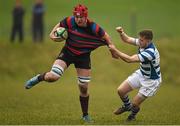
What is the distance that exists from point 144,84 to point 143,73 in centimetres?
24

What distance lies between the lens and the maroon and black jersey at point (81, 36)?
15.2 meters

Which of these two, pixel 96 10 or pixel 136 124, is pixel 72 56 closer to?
pixel 136 124

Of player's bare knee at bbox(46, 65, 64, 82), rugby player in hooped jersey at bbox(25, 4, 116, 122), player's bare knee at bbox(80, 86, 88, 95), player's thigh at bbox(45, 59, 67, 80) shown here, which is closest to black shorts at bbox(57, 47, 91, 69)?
rugby player in hooped jersey at bbox(25, 4, 116, 122)

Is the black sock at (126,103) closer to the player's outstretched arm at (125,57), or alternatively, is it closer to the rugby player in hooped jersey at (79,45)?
the rugby player in hooped jersey at (79,45)

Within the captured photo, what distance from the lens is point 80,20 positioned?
49.2 ft

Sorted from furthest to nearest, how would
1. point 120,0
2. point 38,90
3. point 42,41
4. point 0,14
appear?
point 120,0 < point 0,14 < point 42,41 < point 38,90

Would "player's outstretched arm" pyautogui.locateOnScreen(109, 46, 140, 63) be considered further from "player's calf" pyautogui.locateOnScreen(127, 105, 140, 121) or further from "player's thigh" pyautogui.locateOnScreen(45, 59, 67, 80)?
"player's calf" pyautogui.locateOnScreen(127, 105, 140, 121)

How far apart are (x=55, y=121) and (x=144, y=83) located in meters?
2.08

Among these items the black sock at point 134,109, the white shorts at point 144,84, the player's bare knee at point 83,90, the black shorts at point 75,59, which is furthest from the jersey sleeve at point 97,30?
the black sock at point 134,109

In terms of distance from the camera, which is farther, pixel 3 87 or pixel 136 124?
pixel 3 87

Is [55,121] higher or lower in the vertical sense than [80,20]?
lower

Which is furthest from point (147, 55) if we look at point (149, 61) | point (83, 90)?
point (83, 90)

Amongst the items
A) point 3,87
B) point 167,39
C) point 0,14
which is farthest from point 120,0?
point 3,87

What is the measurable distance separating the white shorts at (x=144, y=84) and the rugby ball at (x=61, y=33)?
5.91 ft
